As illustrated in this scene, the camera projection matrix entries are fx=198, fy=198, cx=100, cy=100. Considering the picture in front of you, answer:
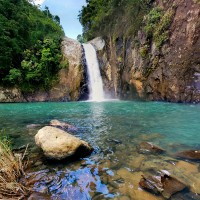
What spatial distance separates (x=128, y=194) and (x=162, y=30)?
1312 cm

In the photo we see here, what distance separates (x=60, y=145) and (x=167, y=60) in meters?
11.4

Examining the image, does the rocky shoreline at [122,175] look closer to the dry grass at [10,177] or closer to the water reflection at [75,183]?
the water reflection at [75,183]

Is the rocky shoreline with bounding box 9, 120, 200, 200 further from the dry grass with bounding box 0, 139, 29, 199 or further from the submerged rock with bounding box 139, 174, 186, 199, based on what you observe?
the dry grass with bounding box 0, 139, 29, 199

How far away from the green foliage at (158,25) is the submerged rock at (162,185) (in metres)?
12.2

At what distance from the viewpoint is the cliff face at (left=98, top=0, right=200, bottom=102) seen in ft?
40.1

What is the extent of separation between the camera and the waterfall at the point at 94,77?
1933 cm

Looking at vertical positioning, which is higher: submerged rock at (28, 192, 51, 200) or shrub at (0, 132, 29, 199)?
shrub at (0, 132, 29, 199)

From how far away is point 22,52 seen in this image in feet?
62.2

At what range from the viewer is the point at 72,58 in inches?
781

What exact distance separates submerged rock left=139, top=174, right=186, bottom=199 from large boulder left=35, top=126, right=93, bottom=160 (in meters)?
1.57

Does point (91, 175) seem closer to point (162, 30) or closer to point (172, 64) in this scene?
point (172, 64)

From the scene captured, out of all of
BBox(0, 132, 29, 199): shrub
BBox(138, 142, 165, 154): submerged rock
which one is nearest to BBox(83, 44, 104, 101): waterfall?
BBox(138, 142, 165, 154): submerged rock

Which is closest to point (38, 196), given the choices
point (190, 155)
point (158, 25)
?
point (190, 155)

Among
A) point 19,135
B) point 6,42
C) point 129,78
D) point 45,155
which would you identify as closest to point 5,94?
point 6,42
